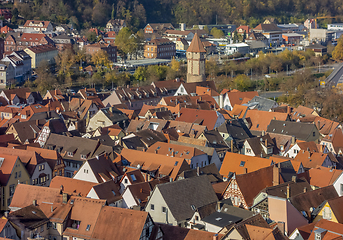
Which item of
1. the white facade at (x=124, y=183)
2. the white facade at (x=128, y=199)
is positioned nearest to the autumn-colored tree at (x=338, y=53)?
the white facade at (x=124, y=183)

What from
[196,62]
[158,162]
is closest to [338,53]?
[196,62]

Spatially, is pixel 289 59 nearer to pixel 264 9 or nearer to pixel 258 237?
pixel 264 9

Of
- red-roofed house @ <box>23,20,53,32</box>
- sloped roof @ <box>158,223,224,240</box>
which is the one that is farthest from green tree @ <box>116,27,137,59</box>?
sloped roof @ <box>158,223,224,240</box>

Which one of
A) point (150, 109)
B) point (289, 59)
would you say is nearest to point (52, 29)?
point (289, 59)

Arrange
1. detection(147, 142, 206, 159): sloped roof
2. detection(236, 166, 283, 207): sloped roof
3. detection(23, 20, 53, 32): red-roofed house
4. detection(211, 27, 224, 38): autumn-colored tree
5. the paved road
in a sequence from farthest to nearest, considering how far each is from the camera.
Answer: detection(211, 27, 224, 38): autumn-colored tree < detection(23, 20, 53, 32): red-roofed house < the paved road < detection(147, 142, 206, 159): sloped roof < detection(236, 166, 283, 207): sloped roof

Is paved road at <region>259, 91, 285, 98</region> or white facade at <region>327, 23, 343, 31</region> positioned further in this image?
white facade at <region>327, 23, 343, 31</region>

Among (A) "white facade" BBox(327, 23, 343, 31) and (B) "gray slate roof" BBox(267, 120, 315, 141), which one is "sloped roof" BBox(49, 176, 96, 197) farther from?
(A) "white facade" BBox(327, 23, 343, 31)

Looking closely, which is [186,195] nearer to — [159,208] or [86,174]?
[159,208]

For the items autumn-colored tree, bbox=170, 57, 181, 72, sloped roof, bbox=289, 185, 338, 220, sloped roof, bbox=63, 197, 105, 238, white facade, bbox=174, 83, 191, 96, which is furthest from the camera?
autumn-colored tree, bbox=170, 57, 181, 72

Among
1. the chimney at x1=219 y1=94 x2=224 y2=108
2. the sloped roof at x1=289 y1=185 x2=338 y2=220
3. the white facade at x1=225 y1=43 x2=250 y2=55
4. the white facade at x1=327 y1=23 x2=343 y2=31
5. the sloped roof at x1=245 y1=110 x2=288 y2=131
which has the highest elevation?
the sloped roof at x1=289 y1=185 x2=338 y2=220
